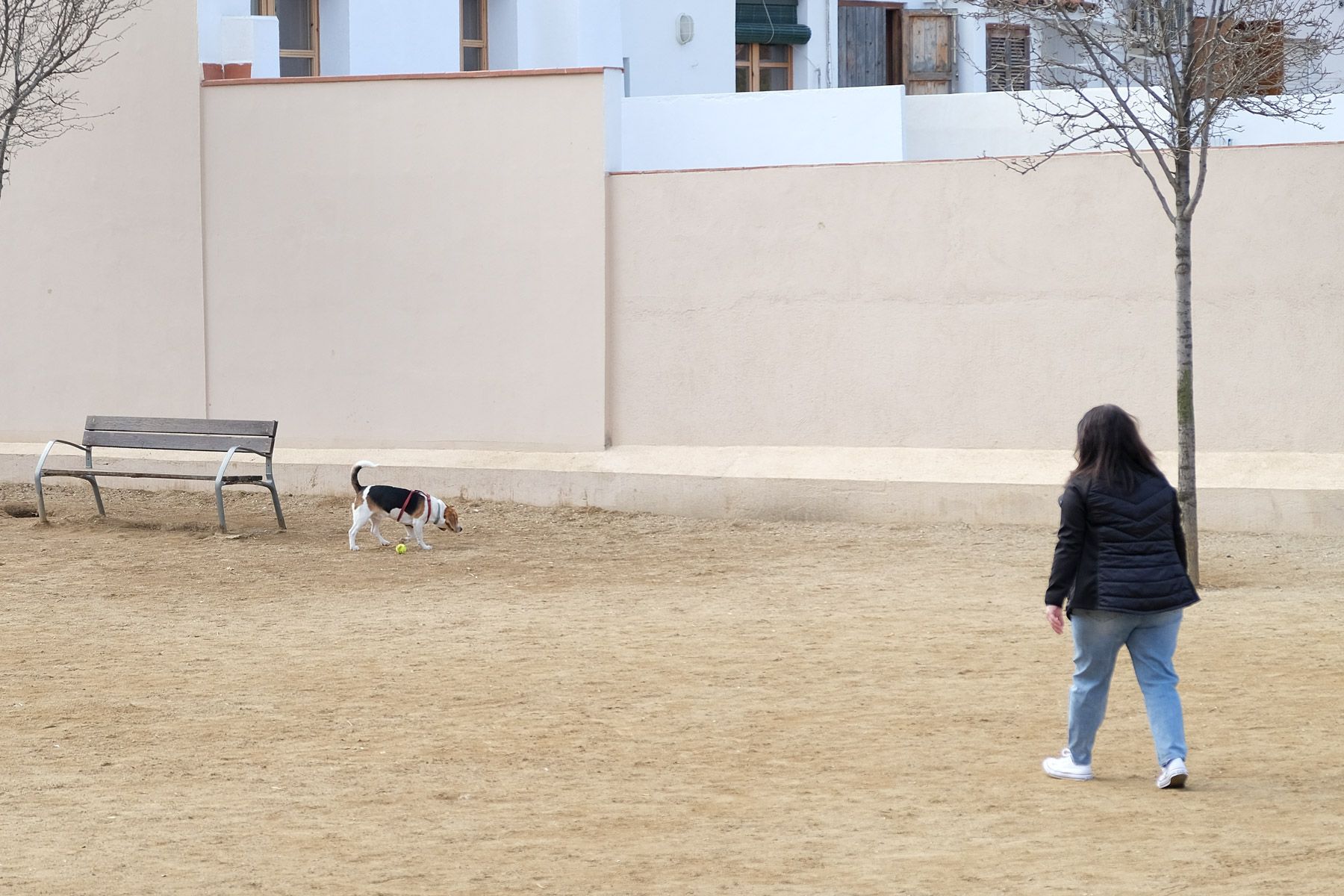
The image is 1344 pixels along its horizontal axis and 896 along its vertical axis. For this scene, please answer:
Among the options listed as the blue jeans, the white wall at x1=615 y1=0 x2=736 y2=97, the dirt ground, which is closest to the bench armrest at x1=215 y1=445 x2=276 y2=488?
the dirt ground

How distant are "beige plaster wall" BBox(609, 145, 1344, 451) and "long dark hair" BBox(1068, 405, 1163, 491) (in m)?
7.03

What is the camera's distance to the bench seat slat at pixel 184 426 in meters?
13.2

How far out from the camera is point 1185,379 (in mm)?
10312

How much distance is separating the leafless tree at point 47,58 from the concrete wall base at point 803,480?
3.07m

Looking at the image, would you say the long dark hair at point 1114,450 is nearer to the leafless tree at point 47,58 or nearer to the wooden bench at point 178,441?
the wooden bench at point 178,441

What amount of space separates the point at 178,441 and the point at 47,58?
349 centimetres

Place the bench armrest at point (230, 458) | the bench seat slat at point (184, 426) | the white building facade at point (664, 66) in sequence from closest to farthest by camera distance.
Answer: the bench armrest at point (230, 458)
the bench seat slat at point (184, 426)
the white building facade at point (664, 66)

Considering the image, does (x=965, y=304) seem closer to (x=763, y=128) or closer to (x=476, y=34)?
(x=763, y=128)

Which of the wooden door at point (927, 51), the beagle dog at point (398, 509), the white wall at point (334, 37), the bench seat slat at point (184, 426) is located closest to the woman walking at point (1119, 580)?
the beagle dog at point (398, 509)

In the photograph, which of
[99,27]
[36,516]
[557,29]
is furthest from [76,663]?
[557,29]

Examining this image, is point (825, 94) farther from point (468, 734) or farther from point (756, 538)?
point (468, 734)

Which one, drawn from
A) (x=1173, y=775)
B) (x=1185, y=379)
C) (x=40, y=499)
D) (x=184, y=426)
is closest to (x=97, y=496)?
(x=40, y=499)

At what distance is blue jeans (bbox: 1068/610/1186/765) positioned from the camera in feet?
18.8

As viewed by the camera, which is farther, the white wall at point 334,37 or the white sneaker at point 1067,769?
the white wall at point 334,37
